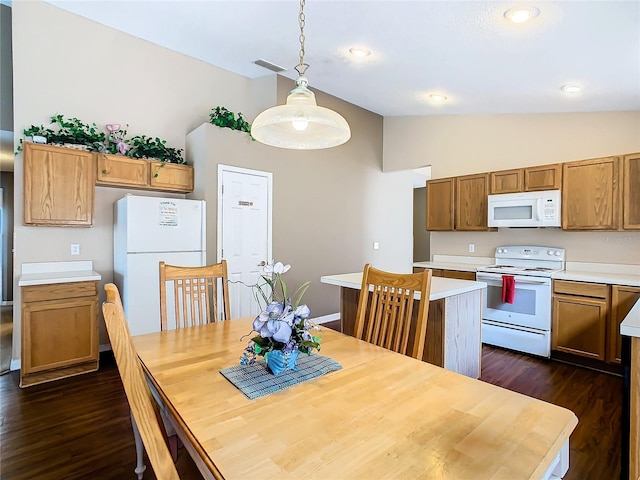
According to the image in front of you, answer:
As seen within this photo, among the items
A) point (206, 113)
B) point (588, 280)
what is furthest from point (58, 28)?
point (588, 280)

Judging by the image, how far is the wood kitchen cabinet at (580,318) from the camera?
314cm

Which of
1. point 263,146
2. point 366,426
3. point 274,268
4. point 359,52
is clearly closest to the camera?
point 366,426

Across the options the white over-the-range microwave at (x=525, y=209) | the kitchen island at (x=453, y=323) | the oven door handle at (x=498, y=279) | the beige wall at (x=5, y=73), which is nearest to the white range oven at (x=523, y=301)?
the oven door handle at (x=498, y=279)

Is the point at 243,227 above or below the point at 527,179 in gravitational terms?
below

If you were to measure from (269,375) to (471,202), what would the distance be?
12.9 feet

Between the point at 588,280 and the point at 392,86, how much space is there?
9.41 ft

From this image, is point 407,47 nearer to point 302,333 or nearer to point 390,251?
point 302,333

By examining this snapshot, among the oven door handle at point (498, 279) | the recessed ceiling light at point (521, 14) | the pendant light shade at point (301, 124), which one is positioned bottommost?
the oven door handle at point (498, 279)

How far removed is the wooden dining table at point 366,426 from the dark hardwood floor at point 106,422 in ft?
1.31

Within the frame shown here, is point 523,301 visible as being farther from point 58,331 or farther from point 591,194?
point 58,331

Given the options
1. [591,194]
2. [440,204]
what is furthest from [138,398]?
[440,204]

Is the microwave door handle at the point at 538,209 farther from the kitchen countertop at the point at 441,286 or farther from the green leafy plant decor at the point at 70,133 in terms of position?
the green leafy plant decor at the point at 70,133

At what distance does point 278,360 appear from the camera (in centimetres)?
125

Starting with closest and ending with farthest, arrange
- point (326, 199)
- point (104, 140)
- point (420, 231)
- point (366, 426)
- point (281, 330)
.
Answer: point (366, 426) → point (281, 330) → point (104, 140) → point (326, 199) → point (420, 231)
